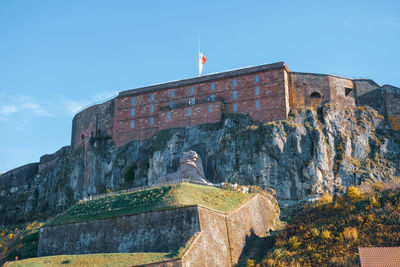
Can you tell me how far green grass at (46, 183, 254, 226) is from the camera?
4459 cm

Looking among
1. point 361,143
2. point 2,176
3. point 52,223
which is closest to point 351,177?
point 361,143

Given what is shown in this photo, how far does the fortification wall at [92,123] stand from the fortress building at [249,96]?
4760mm

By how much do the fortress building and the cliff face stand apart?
1.28 m

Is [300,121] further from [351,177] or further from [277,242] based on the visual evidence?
[277,242]

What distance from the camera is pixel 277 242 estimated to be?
1640 inches

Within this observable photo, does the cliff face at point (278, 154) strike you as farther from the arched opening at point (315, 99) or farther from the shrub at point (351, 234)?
the shrub at point (351, 234)

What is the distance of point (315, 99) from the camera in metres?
63.6

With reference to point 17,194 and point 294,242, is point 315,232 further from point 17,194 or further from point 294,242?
point 17,194

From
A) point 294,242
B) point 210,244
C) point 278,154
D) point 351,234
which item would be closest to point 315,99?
point 278,154

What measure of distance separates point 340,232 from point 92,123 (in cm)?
4367

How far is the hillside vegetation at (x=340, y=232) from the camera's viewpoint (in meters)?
37.3

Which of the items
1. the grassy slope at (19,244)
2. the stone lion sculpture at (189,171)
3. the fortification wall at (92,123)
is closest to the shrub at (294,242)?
the stone lion sculpture at (189,171)

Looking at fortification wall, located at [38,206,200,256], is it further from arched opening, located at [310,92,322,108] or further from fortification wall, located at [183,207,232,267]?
arched opening, located at [310,92,322,108]

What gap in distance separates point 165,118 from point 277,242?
28.6 meters
